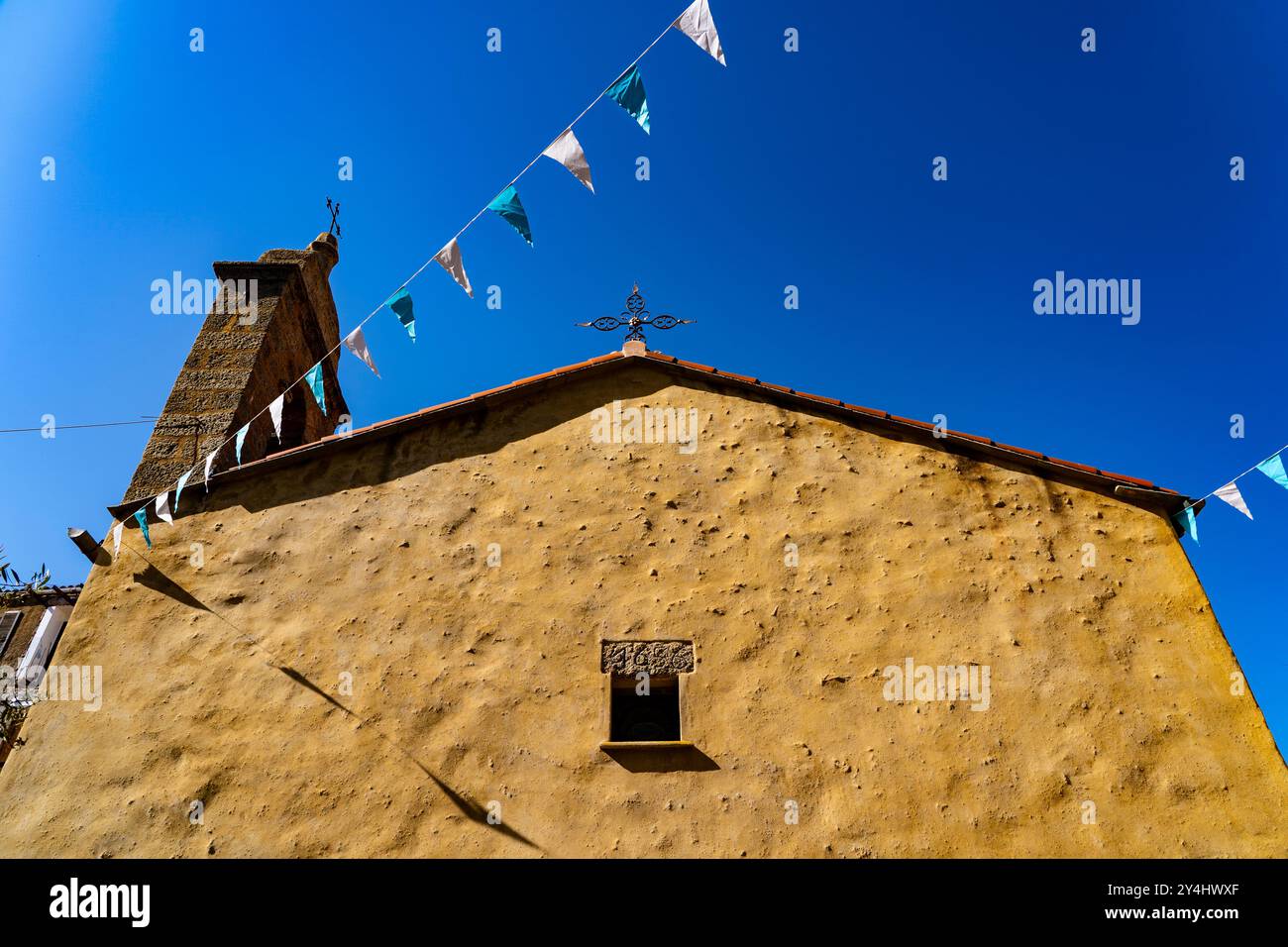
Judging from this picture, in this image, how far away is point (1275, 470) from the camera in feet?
17.0

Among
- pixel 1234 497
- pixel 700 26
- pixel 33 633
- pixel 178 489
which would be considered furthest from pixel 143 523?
pixel 33 633

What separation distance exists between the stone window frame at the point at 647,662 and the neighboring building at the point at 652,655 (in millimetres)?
20

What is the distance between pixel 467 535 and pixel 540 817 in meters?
1.89

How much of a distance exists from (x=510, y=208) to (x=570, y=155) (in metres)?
0.48

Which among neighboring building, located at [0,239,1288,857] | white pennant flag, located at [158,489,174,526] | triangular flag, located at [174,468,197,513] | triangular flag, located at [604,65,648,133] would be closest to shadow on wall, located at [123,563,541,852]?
neighboring building, located at [0,239,1288,857]

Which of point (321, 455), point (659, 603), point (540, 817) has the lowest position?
point (540, 817)

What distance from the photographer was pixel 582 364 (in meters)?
6.58

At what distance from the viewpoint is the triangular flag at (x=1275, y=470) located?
16.9 feet

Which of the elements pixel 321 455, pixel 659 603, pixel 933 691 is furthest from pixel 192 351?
pixel 933 691

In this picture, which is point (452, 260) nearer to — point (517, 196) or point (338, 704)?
point (517, 196)

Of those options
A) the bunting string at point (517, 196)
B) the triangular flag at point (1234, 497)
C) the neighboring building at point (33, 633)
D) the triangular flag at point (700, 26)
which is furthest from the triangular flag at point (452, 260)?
the neighboring building at point (33, 633)

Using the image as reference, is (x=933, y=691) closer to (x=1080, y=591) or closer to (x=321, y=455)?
(x=1080, y=591)

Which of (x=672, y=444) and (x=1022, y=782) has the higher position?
(x=672, y=444)
